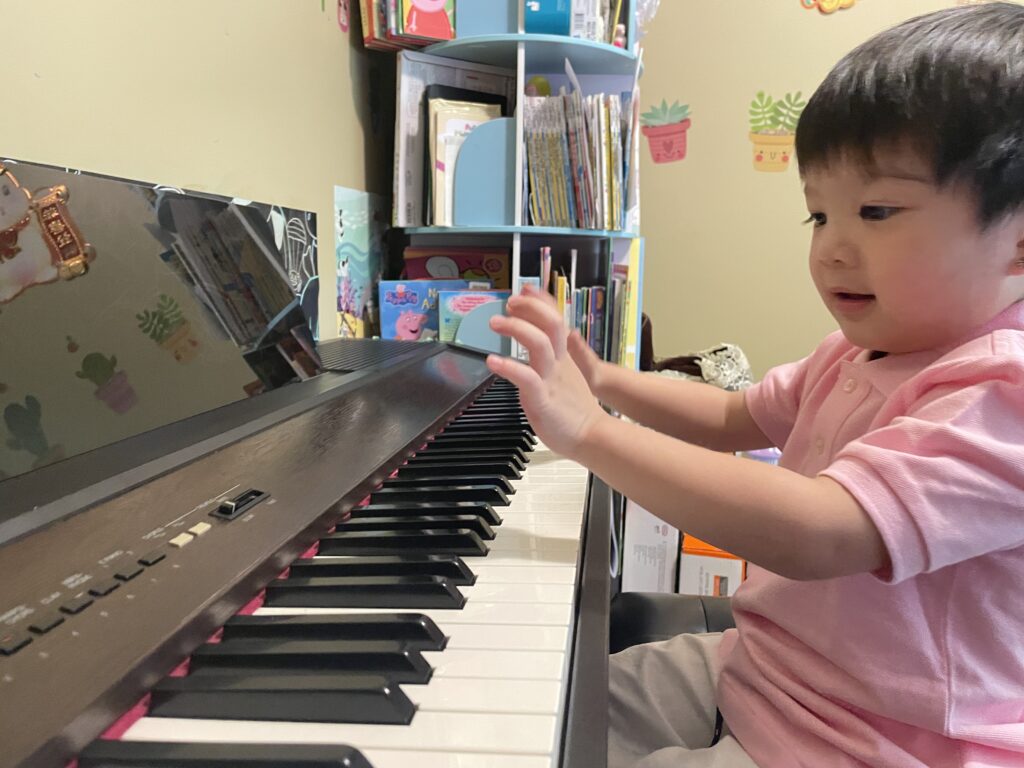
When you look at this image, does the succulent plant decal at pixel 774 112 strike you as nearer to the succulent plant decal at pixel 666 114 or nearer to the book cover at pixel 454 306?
the succulent plant decal at pixel 666 114

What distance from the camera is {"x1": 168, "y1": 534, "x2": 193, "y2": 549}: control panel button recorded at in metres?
0.50

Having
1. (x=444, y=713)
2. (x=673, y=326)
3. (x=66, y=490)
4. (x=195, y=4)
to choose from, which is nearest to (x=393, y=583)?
(x=444, y=713)

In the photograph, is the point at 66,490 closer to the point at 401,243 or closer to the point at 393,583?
the point at 393,583

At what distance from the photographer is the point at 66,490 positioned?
54 cm

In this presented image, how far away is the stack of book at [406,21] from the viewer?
1630 mm

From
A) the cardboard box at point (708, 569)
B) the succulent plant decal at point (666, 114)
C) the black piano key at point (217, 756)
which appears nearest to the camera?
the black piano key at point (217, 756)

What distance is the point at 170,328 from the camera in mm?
783

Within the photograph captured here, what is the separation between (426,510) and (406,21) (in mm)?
1326

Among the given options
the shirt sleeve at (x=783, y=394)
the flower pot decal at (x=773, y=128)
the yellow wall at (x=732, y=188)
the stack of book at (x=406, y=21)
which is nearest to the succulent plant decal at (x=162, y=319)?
the shirt sleeve at (x=783, y=394)

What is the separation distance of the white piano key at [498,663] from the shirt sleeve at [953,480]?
0.27m

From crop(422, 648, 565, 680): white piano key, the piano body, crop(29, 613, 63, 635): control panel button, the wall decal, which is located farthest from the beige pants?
the wall decal

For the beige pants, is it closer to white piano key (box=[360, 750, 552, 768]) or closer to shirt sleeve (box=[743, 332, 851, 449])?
shirt sleeve (box=[743, 332, 851, 449])

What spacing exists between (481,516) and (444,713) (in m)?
0.29

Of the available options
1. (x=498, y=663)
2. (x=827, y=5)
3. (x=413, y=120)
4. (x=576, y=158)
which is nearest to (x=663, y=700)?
(x=498, y=663)
